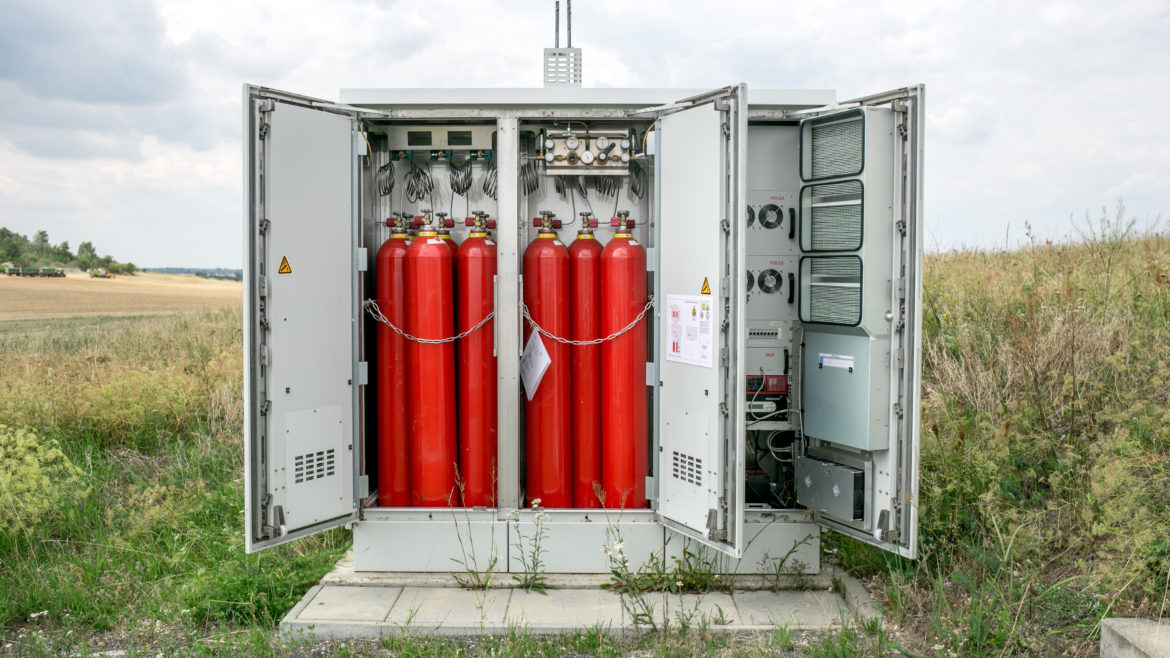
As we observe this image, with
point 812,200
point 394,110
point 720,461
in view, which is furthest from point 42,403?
point 812,200

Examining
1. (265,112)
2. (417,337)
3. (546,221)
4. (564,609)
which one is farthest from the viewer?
(546,221)

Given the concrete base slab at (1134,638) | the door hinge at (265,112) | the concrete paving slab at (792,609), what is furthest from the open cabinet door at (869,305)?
the door hinge at (265,112)

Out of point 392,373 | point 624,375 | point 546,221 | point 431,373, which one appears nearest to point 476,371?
point 431,373

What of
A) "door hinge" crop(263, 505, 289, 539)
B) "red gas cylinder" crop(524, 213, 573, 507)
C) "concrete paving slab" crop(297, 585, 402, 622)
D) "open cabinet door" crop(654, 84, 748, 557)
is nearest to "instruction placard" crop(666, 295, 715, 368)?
"open cabinet door" crop(654, 84, 748, 557)

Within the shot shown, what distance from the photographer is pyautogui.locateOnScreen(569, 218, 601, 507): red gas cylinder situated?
4688 millimetres

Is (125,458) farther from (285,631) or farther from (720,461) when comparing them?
(720,461)

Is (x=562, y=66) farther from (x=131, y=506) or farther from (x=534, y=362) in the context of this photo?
(x=131, y=506)

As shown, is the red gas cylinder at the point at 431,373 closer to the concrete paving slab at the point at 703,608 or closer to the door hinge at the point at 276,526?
the door hinge at the point at 276,526

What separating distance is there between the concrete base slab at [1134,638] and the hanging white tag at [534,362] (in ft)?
Answer: 9.89

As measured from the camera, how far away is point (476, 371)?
4719 mm

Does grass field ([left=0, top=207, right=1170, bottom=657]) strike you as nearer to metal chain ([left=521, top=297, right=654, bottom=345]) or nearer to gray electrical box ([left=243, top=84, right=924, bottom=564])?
gray electrical box ([left=243, top=84, right=924, bottom=564])

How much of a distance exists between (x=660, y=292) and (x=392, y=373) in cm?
166

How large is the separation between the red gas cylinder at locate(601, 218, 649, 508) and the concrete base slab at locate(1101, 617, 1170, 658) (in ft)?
7.78

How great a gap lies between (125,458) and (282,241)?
3.96 metres
